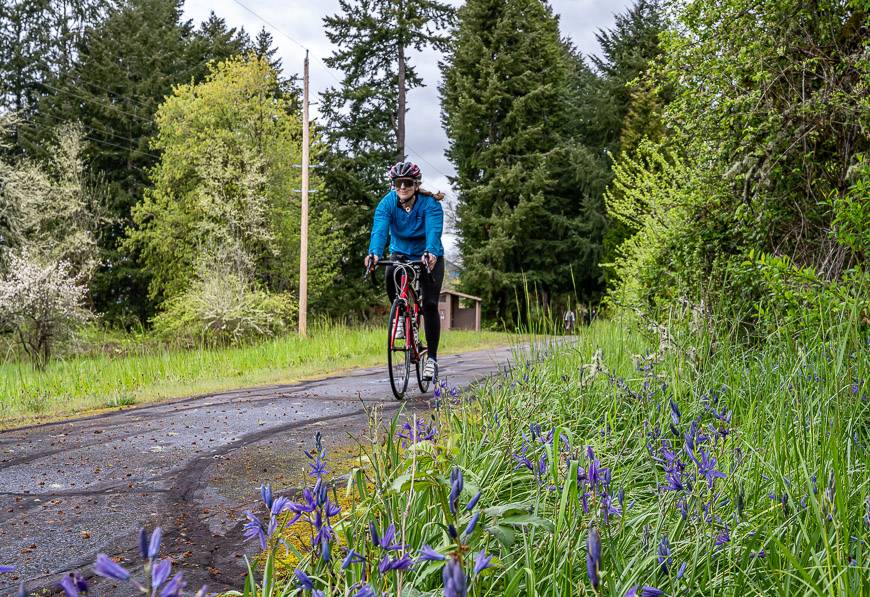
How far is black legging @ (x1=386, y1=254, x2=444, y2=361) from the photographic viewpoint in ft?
19.4

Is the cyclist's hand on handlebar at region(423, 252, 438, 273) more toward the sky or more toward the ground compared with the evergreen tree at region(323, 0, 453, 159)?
more toward the ground

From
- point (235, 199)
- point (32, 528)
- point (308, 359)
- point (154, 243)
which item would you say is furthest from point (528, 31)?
point (32, 528)

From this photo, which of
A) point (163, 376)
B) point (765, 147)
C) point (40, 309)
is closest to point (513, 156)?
point (40, 309)

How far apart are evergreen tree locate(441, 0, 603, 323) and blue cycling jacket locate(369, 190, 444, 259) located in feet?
83.1

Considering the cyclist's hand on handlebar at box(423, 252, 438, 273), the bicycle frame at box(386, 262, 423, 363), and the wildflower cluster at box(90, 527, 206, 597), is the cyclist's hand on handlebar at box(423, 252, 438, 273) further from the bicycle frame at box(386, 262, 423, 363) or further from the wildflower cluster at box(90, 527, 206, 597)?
the wildflower cluster at box(90, 527, 206, 597)

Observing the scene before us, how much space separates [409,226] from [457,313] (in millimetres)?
26865

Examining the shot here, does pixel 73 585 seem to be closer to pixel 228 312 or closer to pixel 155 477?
pixel 155 477

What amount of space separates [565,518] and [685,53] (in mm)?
5032

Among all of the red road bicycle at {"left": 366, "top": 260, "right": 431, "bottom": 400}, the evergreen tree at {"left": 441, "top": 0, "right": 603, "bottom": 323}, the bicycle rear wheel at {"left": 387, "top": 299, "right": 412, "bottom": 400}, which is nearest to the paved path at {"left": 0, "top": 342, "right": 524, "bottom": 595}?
the bicycle rear wheel at {"left": 387, "top": 299, "right": 412, "bottom": 400}

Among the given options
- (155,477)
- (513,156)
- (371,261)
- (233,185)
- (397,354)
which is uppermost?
(513,156)

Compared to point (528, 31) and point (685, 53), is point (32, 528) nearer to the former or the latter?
point (685, 53)

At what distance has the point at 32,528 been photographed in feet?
8.05

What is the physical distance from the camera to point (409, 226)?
598 cm

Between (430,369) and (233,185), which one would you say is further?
(233,185)
